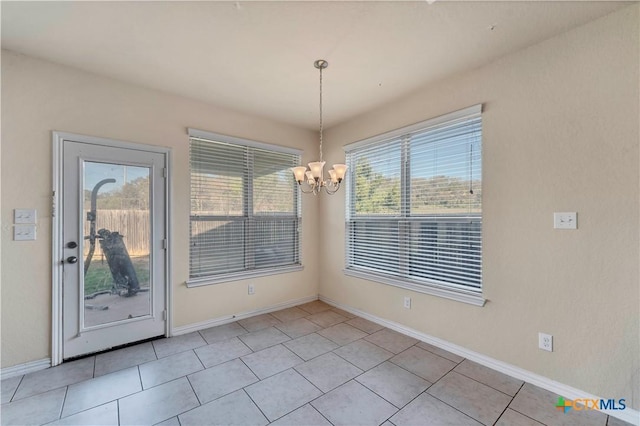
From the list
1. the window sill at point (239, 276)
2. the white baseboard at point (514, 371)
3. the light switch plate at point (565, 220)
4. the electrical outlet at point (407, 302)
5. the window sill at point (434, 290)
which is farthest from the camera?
the window sill at point (239, 276)

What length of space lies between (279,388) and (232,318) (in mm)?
1587

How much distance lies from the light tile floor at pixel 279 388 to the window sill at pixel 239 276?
0.62m

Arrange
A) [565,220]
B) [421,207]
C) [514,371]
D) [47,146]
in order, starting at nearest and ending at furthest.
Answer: [565,220] → [514,371] → [47,146] → [421,207]

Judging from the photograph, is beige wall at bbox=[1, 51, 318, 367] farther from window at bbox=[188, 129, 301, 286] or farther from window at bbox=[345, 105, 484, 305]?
window at bbox=[345, 105, 484, 305]

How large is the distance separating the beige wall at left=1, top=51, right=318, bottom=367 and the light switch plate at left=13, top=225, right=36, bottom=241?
31 millimetres

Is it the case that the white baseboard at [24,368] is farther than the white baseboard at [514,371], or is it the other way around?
the white baseboard at [24,368]

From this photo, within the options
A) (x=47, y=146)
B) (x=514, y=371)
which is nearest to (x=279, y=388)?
(x=514, y=371)

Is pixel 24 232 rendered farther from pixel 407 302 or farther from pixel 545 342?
pixel 545 342

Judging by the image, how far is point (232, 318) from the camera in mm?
3529

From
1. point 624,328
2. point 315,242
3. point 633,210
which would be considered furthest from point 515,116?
point 315,242

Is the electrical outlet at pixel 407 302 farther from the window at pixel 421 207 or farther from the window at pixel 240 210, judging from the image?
the window at pixel 240 210

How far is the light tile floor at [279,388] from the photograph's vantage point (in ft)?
6.07

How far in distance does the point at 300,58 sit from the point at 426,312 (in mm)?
2807

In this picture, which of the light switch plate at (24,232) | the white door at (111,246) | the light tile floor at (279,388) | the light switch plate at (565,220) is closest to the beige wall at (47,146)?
the light switch plate at (24,232)
